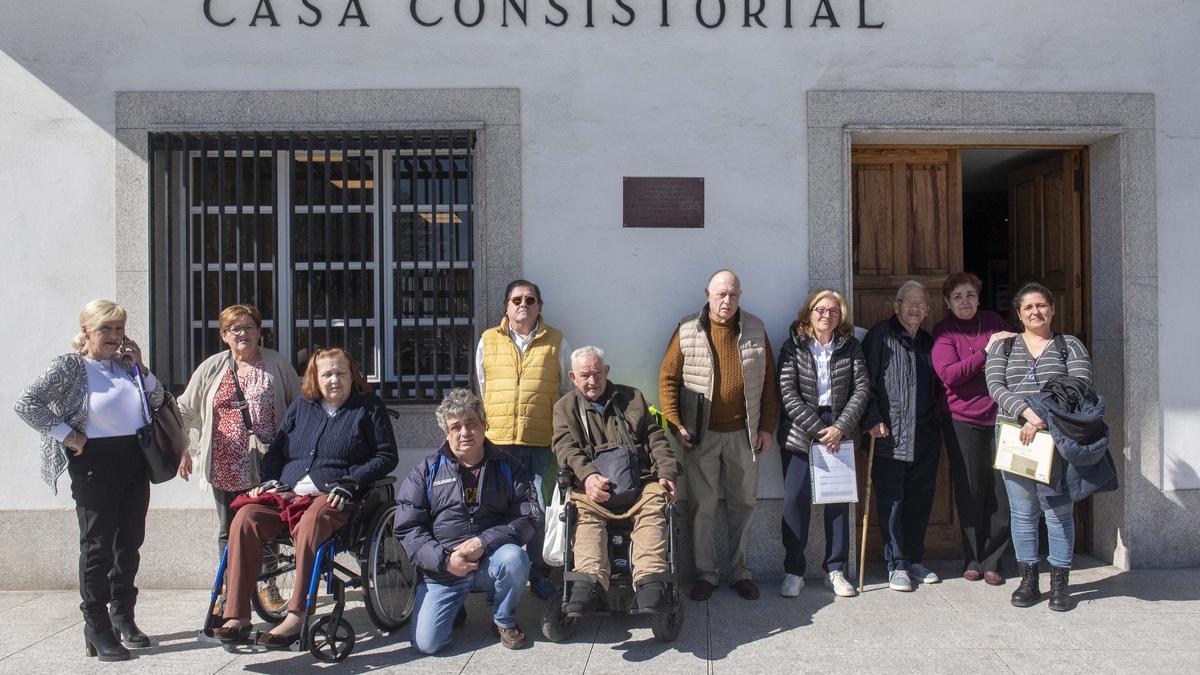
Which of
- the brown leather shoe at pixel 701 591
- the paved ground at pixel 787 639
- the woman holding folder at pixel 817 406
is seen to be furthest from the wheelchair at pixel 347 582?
the woman holding folder at pixel 817 406

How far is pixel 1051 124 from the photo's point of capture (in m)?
5.37

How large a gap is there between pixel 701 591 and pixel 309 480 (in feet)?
7.15

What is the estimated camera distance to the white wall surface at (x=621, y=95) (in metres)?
5.31

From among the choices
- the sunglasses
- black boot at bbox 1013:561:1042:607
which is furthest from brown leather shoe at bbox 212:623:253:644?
black boot at bbox 1013:561:1042:607

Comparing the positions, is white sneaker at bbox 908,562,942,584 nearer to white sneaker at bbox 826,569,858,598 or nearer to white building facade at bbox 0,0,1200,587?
white sneaker at bbox 826,569,858,598

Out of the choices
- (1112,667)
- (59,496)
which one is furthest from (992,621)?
(59,496)

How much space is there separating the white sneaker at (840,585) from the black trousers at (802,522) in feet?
0.10

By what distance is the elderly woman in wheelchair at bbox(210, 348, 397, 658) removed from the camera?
4012 mm

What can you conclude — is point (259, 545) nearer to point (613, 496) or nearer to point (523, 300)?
point (613, 496)

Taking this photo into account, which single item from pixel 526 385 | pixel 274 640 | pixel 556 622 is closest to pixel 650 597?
pixel 556 622

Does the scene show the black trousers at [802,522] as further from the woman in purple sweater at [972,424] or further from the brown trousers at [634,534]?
the brown trousers at [634,534]

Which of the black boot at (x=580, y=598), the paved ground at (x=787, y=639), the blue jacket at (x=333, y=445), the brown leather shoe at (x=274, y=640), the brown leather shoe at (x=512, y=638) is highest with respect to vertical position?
the blue jacket at (x=333, y=445)

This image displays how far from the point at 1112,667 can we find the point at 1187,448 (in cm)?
208

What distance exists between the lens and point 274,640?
390 cm
